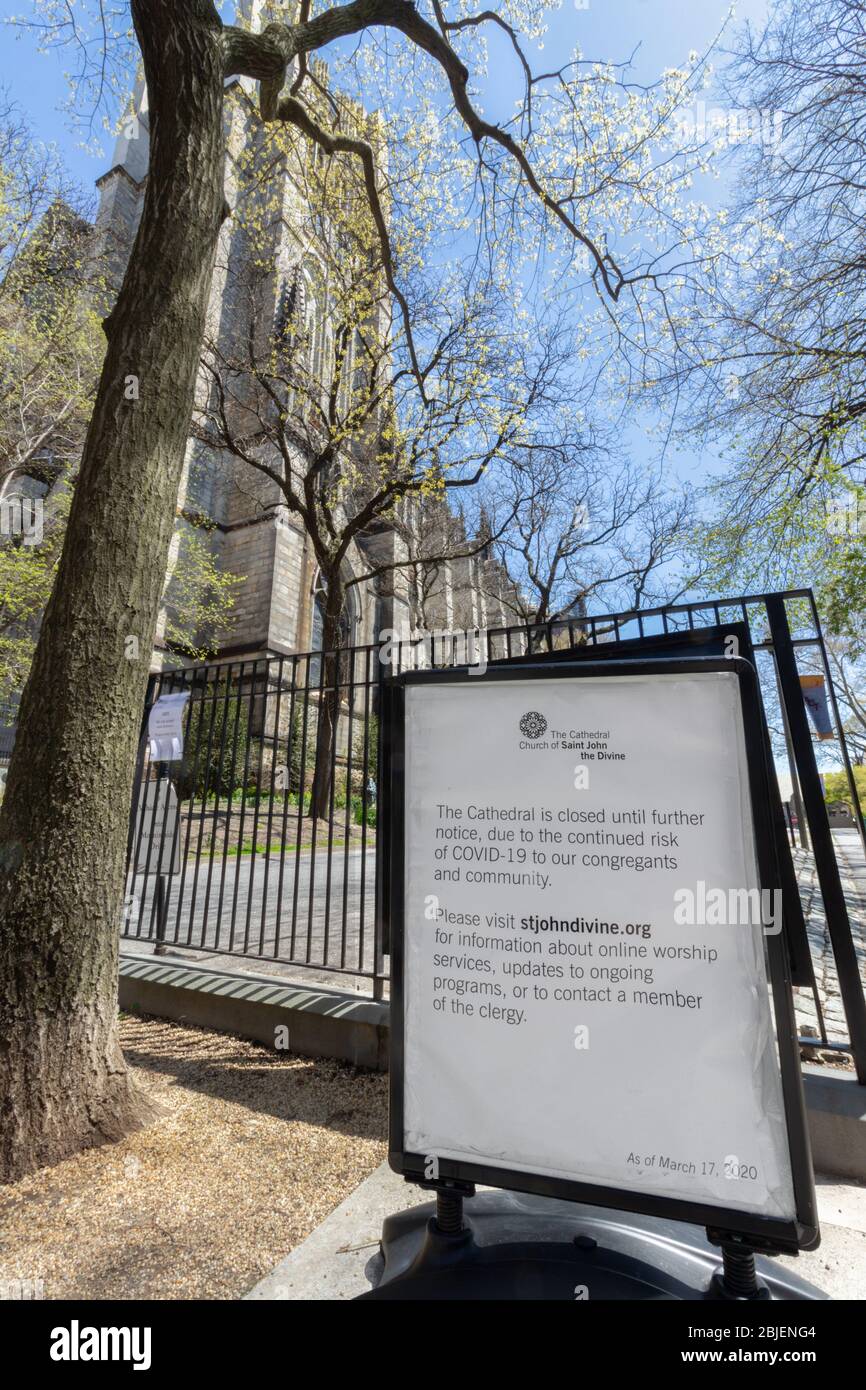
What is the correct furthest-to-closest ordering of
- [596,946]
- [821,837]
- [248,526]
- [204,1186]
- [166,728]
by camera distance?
[248,526], [166,728], [821,837], [204,1186], [596,946]

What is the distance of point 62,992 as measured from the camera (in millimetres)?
2791

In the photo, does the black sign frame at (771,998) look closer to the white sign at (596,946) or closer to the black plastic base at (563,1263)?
the white sign at (596,946)

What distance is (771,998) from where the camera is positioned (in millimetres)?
1417

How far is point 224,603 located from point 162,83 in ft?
62.5

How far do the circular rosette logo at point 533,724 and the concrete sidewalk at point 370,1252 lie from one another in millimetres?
1617

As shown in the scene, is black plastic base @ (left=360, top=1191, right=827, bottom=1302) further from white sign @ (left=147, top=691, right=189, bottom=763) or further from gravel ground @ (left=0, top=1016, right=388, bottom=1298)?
white sign @ (left=147, top=691, right=189, bottom=763)

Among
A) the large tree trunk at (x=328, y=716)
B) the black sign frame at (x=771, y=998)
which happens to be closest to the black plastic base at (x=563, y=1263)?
the black sign frame at (x=771, y=998)

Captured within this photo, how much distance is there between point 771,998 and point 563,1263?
78 cm

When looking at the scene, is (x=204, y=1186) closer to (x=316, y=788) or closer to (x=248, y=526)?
(x=316, y=788)

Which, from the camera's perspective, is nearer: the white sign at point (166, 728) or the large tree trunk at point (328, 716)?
the large tree trunk at point (328, 716)

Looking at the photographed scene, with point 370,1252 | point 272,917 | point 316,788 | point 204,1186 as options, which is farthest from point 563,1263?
point 272,917

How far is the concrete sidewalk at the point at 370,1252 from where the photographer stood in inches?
77.3

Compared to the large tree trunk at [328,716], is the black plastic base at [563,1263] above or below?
below
